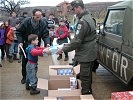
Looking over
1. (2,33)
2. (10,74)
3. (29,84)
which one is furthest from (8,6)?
(29,84)

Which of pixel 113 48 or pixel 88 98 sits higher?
pixel 113 48

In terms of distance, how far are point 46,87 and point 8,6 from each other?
23.8 metres

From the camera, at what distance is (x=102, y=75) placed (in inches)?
302

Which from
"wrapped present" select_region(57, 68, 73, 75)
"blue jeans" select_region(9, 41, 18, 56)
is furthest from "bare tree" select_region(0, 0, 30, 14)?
"wrapped present" select_region(57, 68, 73, 75)

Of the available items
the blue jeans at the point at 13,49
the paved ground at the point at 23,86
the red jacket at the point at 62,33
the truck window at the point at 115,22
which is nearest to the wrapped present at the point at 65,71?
the paved ground at the point at 23,86

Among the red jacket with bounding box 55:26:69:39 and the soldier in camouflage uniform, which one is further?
the red jacket with bounding box 55:26:69:39

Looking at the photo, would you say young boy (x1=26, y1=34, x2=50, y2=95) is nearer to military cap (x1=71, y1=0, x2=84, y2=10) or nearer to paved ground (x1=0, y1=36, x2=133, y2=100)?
paved ground (x1=0, y1=36, x2=133, y2=100)

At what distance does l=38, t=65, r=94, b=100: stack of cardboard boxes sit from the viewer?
4.84m

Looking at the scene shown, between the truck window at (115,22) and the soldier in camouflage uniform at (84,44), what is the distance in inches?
29.1

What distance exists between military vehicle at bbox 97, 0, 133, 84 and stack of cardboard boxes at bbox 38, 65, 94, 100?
717 millimetres

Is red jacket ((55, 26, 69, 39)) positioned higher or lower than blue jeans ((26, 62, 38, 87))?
higher

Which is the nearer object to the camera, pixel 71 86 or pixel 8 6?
pixel 71 86

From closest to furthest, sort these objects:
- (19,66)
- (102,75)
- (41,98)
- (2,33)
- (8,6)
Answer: (41,98), (102,75), (19,66), (2,33), (8,6)

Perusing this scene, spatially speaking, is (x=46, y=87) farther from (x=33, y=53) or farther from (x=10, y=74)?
(x=10, y=74)
